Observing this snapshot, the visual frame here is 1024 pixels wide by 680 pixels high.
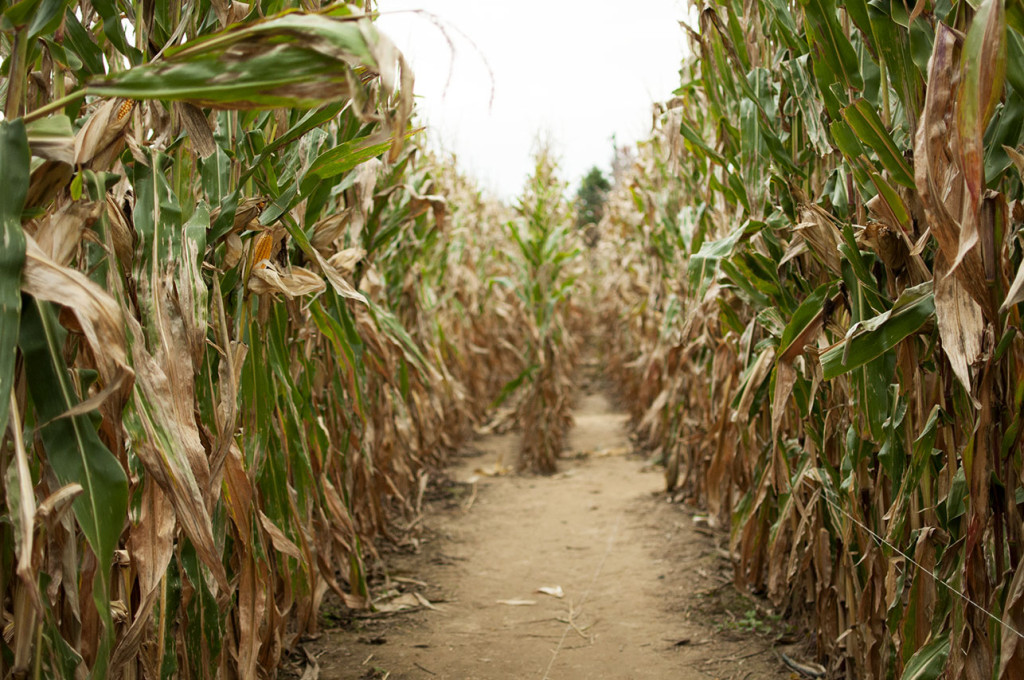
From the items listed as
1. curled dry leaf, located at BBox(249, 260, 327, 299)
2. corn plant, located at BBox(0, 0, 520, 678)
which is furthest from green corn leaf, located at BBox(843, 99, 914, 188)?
curled dry leaf, located at BBox(249, 260, 327, 299)

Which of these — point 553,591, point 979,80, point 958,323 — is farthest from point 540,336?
point 979,80

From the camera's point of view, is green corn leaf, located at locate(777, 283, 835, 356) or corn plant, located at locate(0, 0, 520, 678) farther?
green corn leaf, located at locate(777, 283, 835, 356)

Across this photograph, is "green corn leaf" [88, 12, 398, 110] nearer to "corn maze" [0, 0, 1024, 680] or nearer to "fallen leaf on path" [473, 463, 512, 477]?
"corn maze" [0, 0, 1024, 680]

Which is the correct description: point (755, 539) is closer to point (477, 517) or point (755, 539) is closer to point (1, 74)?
point (477, 517)

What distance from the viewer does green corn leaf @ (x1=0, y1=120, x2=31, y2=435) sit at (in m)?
0.84

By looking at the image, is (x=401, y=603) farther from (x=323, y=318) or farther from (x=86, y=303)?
(x=86, y=303)

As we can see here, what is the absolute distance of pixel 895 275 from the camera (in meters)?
1.51

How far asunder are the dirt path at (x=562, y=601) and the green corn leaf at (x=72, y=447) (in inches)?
56.6

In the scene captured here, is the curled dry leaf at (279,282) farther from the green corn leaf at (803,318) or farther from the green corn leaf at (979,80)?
the green corn leaf at (979,80)

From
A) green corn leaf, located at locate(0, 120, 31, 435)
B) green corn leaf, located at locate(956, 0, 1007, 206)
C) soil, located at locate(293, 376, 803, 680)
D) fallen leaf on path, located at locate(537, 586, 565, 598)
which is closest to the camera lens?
green corn leaf, located at locate(0, 120, 31, 435)

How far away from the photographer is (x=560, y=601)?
Answer: 289cm

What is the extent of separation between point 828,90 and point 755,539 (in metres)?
1.47

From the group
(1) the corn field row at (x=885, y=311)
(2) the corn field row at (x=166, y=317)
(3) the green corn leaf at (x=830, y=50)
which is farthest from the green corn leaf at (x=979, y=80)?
(2) the corn field row at (x=166, y=317)

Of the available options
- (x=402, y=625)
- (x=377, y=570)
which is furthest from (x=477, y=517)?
(x=402, y=625)
